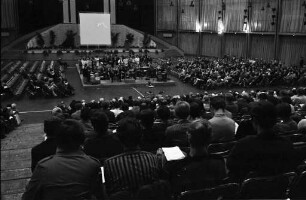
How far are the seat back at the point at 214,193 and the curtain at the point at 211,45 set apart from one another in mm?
33025

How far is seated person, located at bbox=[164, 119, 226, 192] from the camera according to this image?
9.32 feet

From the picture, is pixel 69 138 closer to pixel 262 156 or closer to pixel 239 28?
pixel 262 156

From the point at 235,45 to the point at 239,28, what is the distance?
1776 millimetres

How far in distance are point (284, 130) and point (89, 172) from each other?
10.7 feet

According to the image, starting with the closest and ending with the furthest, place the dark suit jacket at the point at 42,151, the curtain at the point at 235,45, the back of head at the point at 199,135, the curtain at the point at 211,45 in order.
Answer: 1. the back of head at the point at 199,135
2. the dark suit jacket at the point at 42,151
3. the curtain at the point at 235,45
4. the curtain at the point at 211,45

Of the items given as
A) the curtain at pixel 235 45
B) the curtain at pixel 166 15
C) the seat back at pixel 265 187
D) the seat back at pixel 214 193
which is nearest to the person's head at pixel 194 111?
the seat back at pixel 265 187

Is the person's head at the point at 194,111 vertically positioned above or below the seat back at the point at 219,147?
above

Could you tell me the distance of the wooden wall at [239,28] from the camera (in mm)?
25000

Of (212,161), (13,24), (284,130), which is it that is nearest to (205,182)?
(212,161)

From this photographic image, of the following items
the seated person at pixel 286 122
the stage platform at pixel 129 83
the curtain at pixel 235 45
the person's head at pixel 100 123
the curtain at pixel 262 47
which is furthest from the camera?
the curtain at pixel 235 45

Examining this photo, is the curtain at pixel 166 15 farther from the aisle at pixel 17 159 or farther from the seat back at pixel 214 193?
the seat back at pixel 214 193

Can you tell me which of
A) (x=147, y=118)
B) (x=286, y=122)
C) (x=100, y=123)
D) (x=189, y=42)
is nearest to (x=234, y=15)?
(x=189, y=42)

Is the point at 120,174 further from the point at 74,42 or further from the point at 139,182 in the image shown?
the point at 74,42

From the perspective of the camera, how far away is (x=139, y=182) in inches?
111
